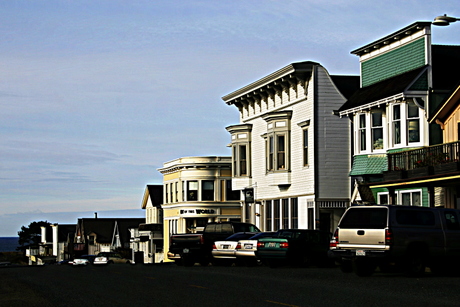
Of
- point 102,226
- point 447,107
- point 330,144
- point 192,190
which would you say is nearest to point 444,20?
point 447,107

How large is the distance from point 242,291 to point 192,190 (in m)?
47.7

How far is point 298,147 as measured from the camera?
1692 inches

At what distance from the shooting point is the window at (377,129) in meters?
34.1

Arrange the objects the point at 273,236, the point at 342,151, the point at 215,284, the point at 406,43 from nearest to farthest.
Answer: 1. the point at 215,284
2. the point at 273,236
3. the point at 406,43
4. the point at 342,151

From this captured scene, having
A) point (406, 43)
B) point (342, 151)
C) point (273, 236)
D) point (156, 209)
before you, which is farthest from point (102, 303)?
point (156, 209)

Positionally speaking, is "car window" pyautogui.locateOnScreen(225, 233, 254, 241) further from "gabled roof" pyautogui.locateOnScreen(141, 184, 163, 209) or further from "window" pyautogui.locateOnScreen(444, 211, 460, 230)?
"gabled roof" pyautogui.locateOnScreen(141, 184, 163, 209)

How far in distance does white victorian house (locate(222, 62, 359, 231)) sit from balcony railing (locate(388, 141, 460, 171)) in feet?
32.3

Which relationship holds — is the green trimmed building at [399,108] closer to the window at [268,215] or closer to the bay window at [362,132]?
the bay window at [362,132]

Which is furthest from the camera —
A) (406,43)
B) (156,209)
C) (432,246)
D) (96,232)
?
(96,232)

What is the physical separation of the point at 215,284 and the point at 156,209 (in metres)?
58.7

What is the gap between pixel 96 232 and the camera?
11050cm

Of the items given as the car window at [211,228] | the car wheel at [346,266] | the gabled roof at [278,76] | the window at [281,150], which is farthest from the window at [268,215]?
the car wheel at [346,266]

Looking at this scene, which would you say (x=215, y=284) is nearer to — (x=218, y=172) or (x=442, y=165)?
(x=442, y=165)

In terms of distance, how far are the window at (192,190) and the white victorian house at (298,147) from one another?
16.1m
